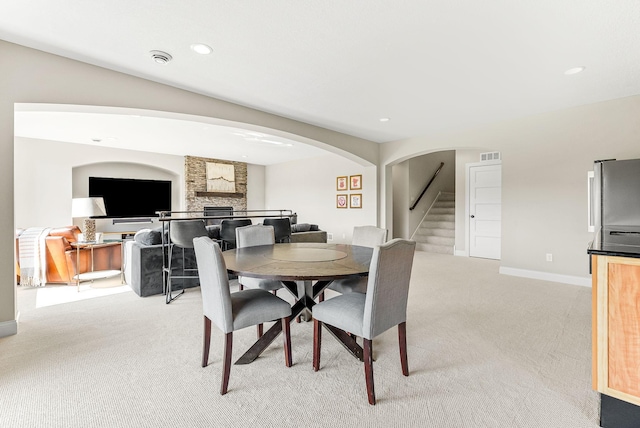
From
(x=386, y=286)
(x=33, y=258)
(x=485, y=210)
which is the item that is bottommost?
(x=33, y=258)

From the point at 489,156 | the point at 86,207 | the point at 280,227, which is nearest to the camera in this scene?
the point at 86,207

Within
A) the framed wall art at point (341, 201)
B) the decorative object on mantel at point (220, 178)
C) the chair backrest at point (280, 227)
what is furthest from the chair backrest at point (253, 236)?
the decorative object on mantel at point (220, 178)

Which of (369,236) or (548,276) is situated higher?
(369,236)

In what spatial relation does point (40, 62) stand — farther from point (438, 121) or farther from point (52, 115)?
point (438, 121)

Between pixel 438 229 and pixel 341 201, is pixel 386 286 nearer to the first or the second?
pixel 341 201

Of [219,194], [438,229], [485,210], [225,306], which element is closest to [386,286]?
[225,306]

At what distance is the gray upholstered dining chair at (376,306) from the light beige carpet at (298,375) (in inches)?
7.7

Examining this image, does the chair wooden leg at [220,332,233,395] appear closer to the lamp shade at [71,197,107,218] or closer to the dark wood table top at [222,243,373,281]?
the dark wood table top at [222,243,373,281]

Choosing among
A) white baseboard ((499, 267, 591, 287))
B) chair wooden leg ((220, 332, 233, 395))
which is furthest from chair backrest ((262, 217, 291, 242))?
white baseboard ((499, 267, 591, 287))

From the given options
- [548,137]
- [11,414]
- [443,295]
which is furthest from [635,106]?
[11,414]

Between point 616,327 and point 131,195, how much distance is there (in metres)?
8.74

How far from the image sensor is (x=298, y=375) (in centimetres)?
190

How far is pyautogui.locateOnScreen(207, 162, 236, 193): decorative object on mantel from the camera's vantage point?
8.40 metres

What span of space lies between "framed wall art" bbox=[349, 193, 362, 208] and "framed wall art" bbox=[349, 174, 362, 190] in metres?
0.17
